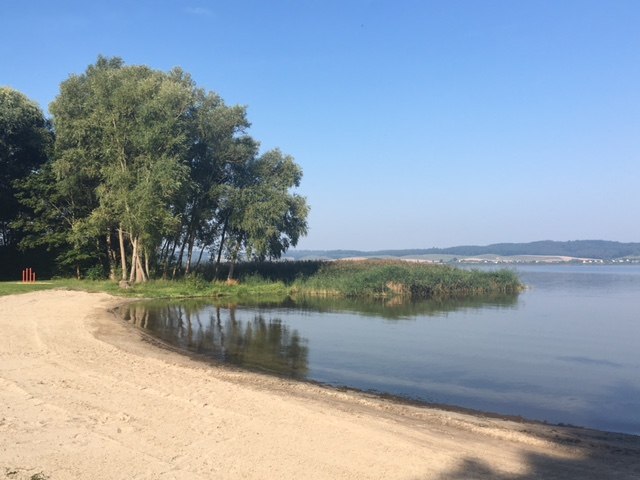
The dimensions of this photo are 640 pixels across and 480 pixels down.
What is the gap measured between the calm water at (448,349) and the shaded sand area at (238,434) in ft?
7.18

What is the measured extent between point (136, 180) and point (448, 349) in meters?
22.2

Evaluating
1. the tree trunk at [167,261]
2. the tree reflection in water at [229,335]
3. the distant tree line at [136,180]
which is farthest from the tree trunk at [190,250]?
the tree reflection in water at [229,335]

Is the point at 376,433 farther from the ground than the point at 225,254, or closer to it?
closer to it

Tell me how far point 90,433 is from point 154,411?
131 cm

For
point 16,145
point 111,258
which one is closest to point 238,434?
point 111,258

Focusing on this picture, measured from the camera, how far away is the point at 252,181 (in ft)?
134

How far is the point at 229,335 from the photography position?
20.0m

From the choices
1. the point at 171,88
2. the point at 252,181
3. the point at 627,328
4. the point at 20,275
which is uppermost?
the point at 171,88

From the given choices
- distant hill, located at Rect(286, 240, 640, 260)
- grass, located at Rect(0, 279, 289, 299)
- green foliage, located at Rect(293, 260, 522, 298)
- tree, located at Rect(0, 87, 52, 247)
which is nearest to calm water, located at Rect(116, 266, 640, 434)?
grass, located at Rect(0, 279, 289, 299)

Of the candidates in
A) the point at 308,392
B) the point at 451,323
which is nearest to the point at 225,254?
the point at 451,323

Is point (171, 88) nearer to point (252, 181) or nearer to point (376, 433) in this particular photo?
point (252, 181)

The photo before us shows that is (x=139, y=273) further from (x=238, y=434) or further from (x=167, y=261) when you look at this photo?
(x=238, y=434)

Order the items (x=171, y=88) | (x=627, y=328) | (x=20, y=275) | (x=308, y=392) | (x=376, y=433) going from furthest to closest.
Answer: (x=20, y=275) < (x=171, y=88) < (x=627, y=328) < (x=308, y=392) < (x=376, y=433)

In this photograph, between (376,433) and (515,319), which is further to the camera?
(515,319)
